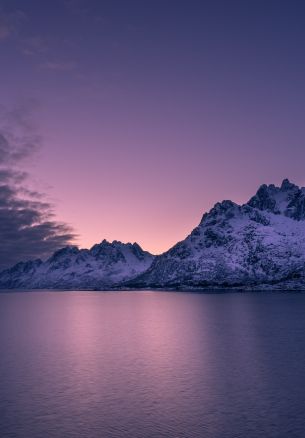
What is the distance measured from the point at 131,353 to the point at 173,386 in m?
26.0

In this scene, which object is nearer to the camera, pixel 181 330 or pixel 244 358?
pixel 244 358

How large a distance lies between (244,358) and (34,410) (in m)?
37.7

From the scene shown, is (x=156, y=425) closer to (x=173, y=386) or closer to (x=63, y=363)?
(x=173, y=386)

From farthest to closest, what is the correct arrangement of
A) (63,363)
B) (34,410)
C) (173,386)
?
1. (63,363)
2. (173,386)
3. (34,410)

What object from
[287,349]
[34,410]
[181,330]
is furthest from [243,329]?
[34,410]

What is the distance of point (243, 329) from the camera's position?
113938 mm

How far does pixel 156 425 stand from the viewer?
40000mm

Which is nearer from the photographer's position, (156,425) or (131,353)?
(156,425)

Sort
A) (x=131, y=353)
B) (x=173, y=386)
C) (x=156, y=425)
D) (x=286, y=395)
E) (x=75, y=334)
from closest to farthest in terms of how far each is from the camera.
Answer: (x=156, y=425) < (x=286, y=395) < (x=173, y=386) < (x=131, y=353) < (x=75, y=334)

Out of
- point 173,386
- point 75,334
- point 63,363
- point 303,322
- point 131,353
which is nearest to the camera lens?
point 173,386

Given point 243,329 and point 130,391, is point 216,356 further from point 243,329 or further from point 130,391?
point 243,329

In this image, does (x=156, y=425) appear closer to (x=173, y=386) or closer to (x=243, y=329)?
(x=173, y=386)

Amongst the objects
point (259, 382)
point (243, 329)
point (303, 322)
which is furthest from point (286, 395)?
point (303, 322)

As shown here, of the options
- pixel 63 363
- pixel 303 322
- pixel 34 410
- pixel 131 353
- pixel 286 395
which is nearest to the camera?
pixel 34 410
